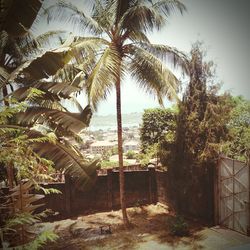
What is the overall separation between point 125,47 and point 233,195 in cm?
626

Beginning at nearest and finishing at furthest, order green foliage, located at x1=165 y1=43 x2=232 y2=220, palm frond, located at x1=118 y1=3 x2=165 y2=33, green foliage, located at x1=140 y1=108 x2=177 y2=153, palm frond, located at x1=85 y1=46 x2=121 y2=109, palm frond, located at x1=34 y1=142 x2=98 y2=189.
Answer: palm frond, located at x1=34 y1=142 x2=98 y2=189, palm frond, located at x1=85 y1=46 x2=121 y2=109, palm frond, located at x1=118 y1=3 x2=165 y2=33, green foliage, located at x1=165 y1=43 x2=232 y2=220, green foliage, located at x1=140 y1=108 x2=177 y2=153

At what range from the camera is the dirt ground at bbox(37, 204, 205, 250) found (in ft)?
28.2

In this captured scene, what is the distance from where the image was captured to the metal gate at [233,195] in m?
8.52

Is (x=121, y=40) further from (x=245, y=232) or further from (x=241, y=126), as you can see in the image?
(x=245, y=232)

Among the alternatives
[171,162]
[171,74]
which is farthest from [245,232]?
[171,74]

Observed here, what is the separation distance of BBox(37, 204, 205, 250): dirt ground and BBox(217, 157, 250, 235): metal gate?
41.6 inches

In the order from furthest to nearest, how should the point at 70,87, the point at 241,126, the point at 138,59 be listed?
1. the point at 241,126
2. the point at 138,59
3. the point at 70,87

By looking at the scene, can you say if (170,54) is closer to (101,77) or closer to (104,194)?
(101,77)

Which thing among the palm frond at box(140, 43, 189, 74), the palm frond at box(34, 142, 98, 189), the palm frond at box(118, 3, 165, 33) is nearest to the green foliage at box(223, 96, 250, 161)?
the palm frond at box(140, 43, 189, 74)

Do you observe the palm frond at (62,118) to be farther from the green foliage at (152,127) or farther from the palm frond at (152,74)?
the green foliage at (152,127)

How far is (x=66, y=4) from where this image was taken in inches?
358

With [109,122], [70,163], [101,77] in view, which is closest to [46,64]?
[70,163]

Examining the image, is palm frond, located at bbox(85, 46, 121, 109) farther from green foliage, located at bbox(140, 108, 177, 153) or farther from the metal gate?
green foliage, located at bbox(140, 108, 177, 153)

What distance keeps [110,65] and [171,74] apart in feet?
7.00
